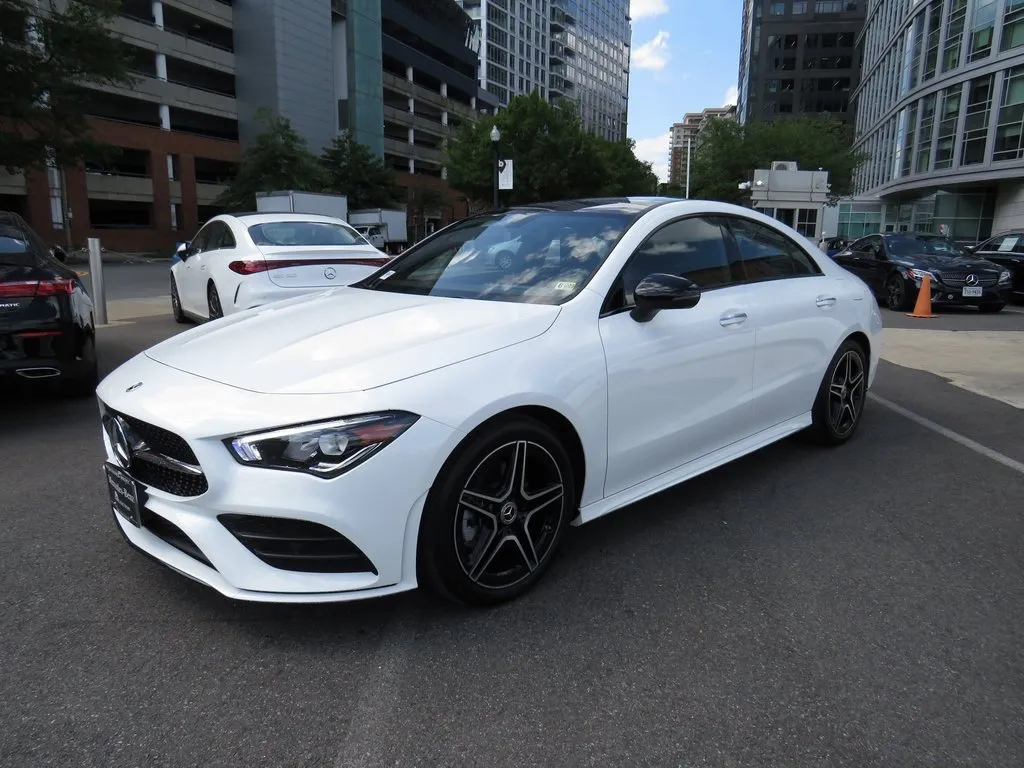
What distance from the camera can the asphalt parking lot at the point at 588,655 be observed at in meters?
2.13

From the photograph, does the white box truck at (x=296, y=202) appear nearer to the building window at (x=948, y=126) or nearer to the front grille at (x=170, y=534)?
the front grille at (x=170, y=534)

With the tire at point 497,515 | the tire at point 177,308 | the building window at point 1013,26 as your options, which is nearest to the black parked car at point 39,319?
the tire at point 497,515

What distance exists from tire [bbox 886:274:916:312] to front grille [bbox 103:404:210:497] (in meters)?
14.2

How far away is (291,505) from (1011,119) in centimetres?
4188

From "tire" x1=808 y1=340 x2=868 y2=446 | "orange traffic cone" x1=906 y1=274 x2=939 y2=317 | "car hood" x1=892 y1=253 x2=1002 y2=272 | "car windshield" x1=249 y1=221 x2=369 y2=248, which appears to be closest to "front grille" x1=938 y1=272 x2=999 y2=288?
"car hood" x1=892 y1=253 x2=1002 y2=272

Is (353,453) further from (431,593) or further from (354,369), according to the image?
(431,593)

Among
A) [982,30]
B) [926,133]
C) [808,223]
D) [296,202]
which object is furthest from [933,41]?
[296,202]

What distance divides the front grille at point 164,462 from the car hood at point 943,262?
46.9 feet

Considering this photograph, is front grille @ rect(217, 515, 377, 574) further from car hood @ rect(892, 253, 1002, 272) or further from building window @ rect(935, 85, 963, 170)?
building window @ rect(935, 85, 963, 170)

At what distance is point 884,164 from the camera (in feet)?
172

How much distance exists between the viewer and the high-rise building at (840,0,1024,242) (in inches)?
1366

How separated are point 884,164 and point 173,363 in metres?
58.4

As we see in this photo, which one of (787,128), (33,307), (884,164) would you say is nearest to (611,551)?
(33,307)

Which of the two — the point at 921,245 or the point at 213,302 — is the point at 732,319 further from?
the point at 921,245
